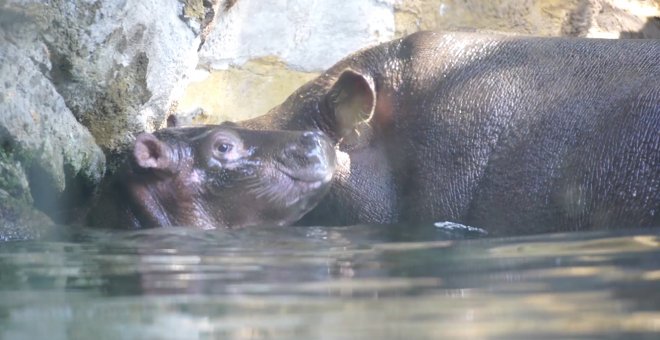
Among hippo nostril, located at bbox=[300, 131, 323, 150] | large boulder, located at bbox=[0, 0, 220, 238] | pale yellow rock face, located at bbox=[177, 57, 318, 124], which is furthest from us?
pale yellow rock face, located at bbox=[177, 57, 318, 124]

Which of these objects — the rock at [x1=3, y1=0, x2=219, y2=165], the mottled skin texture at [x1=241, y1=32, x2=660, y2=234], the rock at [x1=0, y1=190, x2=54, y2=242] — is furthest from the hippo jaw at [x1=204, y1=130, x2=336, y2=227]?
the rock at [x1=0, y1=190, x2=54, y2=242]

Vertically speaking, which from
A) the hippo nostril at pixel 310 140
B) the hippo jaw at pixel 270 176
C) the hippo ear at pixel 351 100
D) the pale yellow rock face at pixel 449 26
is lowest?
the hippo jaw at pixel 270 176

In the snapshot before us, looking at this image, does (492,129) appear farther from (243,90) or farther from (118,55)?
(243,90)

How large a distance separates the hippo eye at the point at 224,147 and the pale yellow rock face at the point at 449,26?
2.12 m

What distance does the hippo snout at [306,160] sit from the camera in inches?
197

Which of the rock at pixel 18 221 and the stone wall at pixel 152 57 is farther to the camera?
the stone wall at pixel 152 57

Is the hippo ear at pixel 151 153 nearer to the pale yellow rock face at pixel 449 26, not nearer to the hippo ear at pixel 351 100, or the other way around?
the hippo ear at pixel 351 100

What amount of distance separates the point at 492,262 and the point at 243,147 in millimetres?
2291

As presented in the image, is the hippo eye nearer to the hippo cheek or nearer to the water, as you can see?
the hippo cheek

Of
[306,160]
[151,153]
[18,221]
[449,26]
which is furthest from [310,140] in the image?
[449,26]

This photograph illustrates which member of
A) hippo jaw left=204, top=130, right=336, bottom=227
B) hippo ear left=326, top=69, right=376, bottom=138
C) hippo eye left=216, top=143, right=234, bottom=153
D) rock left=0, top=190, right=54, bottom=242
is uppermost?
hippo ear left=326, top=69, right=376, bottom=138

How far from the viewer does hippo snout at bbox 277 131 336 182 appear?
16.4ft

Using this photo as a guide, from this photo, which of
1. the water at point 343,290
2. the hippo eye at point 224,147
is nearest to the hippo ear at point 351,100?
the hippo eye at point 224,147

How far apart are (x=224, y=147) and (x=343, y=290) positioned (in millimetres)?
2677
